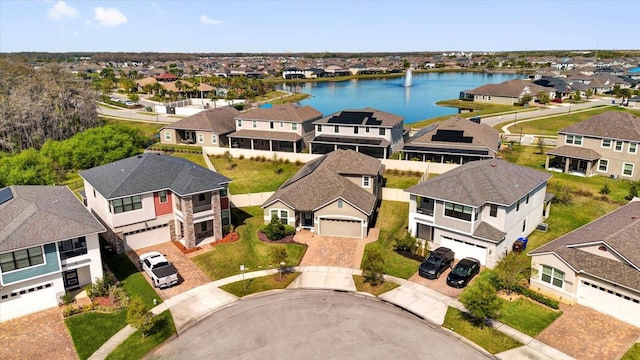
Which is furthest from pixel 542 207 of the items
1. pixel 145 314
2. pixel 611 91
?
pixel 611 91

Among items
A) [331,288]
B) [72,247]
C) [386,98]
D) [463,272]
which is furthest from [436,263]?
[386,98]

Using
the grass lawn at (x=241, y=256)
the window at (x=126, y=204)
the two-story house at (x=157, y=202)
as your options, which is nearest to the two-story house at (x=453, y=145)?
the grass lawn at (x=241, y=256)

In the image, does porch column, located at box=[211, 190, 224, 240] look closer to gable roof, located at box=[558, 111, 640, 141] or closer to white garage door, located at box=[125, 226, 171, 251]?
white garage door, located at box=[125, 226, 171, 251]

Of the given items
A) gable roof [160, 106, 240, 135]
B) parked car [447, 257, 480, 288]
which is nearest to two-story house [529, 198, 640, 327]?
parked car [447, 257, 480, 288]

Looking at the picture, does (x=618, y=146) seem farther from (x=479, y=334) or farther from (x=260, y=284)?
(x=260, y=284)

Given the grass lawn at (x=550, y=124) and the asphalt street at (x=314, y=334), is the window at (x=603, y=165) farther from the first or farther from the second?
the asphalt street at (x=314, y=334)
